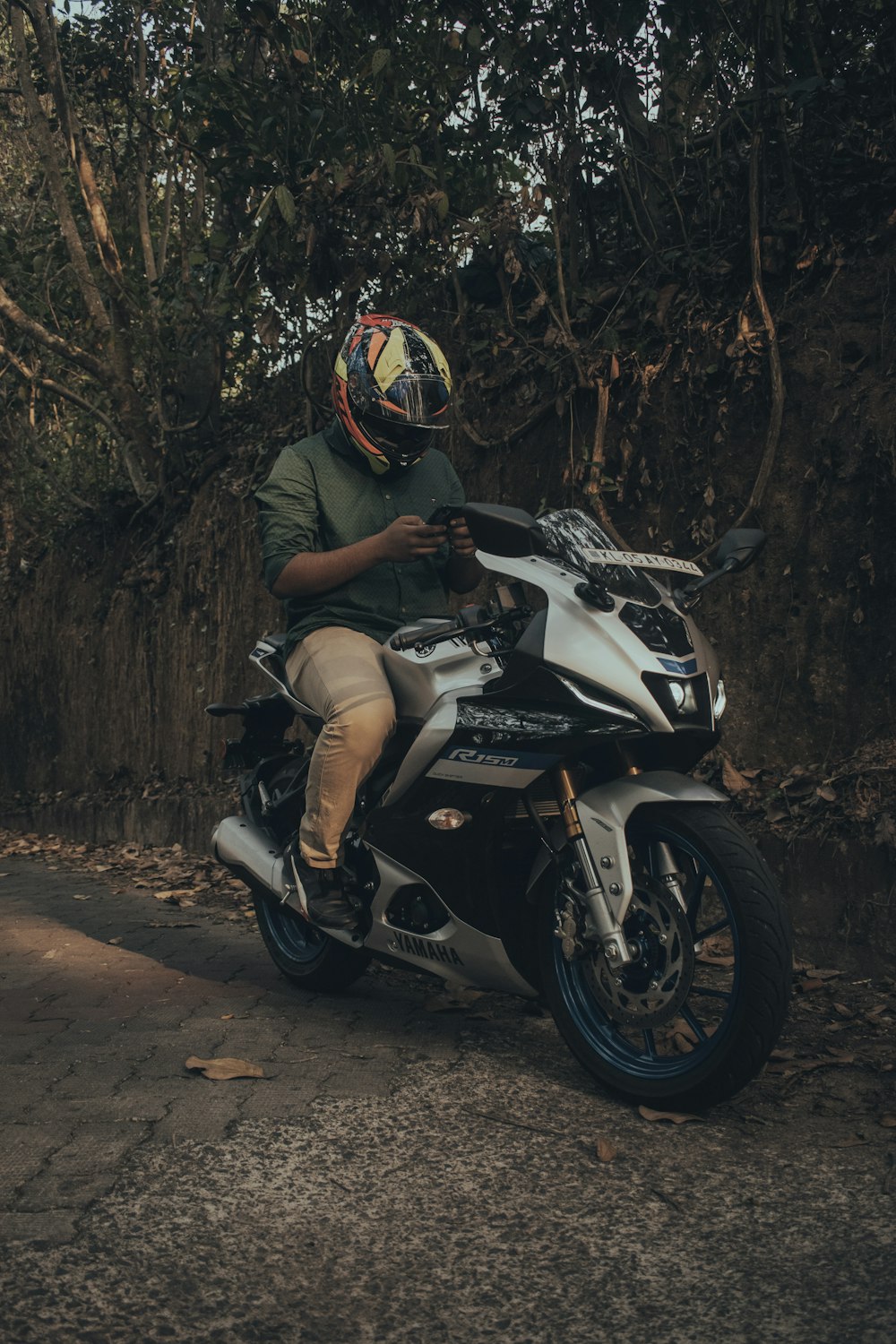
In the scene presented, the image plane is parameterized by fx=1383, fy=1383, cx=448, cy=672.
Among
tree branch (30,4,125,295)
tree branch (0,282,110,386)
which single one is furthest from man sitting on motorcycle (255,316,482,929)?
tree branch (30,4,125,295)

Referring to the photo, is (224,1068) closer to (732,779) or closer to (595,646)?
(595,646)

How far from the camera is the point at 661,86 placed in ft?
23.2

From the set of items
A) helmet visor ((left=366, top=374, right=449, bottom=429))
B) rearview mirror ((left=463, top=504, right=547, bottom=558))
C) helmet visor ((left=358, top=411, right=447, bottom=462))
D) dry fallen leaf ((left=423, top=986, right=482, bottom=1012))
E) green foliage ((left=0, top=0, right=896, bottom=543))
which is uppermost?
green foliage ((left=0, top=0, right=896, bottom=543))

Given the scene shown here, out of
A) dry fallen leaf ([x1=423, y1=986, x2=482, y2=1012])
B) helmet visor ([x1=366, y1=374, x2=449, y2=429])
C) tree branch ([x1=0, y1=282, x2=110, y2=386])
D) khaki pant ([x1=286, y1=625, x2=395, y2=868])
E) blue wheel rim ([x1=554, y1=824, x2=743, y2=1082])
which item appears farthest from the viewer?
tree branch ([x1=0, y1=282, x2=110, y2=386])

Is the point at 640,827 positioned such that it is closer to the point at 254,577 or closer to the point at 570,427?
the point at 570,427

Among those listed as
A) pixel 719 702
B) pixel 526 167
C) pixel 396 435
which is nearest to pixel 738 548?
pixel 719 702

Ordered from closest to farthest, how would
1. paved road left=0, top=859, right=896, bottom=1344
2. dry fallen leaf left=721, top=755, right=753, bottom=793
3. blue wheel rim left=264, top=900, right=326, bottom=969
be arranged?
paved road left=0, top=859, right=896, bottom=1344, blue wheel rim left=264, top=900, right=326, bottom=969, dry fallen leaf left=721, top=755, right=753, bottom=793

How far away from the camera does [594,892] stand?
3.60 meters

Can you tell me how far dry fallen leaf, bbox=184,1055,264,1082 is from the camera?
407 centimetres

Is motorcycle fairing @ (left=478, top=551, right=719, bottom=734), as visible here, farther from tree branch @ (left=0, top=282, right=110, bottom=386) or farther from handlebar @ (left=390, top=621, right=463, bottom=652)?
tree branch @ (left=0, top=282, right=110, bottom=386)

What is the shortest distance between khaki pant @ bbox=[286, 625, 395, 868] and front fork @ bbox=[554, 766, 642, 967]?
75 centimetres

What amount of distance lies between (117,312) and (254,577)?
12.0 feet

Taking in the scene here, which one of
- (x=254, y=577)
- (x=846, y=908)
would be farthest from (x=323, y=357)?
(x=846, y=908)

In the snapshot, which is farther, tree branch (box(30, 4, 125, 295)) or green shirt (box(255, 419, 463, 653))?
tree branch (box(30, 4, 125, 295))
